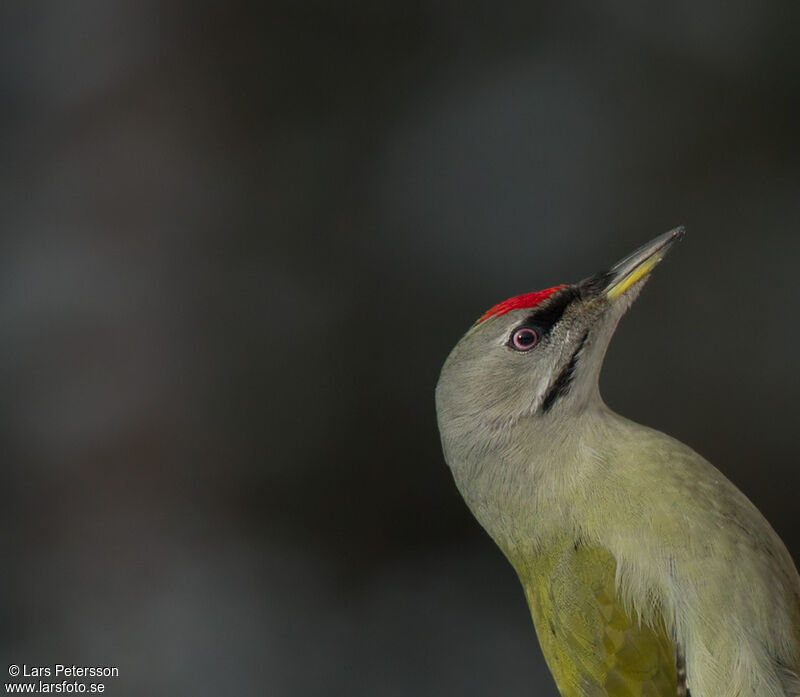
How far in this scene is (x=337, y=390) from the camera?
2.16 metres

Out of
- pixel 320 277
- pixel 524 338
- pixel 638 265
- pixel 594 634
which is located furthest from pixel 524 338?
pixel 320 277

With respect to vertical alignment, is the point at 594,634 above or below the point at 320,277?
below

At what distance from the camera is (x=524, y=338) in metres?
1.12

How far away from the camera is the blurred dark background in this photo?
80.9 inches

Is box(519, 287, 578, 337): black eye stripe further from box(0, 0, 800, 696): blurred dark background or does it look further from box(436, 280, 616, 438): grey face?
box(0, 0, 800, 696): blurred dark background

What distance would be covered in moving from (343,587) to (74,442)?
0.73 metres

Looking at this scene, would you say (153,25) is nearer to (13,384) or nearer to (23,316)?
(23,316)

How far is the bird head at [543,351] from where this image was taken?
1102 mm

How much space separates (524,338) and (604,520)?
0.79 feet

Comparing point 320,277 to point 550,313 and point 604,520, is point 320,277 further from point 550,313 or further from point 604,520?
point 604,520

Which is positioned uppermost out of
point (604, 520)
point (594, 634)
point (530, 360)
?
point (530, 360)

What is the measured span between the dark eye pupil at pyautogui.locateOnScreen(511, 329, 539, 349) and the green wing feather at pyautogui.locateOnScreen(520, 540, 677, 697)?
0.80 feet

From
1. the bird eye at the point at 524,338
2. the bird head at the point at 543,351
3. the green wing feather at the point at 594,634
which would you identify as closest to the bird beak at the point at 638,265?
the bird head at the point at 543,351

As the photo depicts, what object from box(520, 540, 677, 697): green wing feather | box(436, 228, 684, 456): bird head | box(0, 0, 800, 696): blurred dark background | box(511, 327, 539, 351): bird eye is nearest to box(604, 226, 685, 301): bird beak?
box(436, 228, 684, 456): bird head
